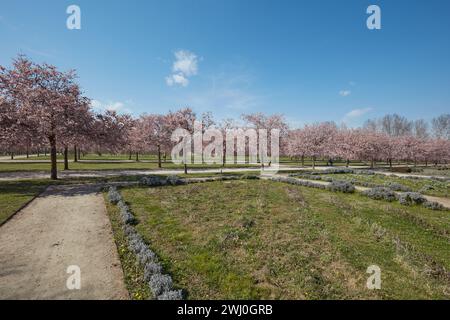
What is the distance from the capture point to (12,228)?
11.0 m

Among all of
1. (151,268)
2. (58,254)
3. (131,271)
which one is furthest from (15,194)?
(151,268)

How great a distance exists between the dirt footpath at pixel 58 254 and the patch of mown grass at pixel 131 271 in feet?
0.61

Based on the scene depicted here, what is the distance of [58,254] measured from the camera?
862 cm

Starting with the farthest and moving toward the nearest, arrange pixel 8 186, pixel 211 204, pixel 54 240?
pixel 8 186 → pixel 211 204 → pixel 54 240

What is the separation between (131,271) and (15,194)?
16.2m

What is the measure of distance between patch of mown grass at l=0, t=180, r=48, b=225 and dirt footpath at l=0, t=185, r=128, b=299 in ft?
2.40

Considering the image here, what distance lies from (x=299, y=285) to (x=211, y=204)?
9.86m

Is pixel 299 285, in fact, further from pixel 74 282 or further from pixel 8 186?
pixel 8 186

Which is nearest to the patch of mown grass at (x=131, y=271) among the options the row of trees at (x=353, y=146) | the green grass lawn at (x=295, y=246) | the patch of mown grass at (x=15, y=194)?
the green grass lawn at (x=295, y=246)

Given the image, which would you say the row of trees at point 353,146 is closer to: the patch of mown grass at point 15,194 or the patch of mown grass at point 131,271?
the patch of mown grass at point 131,271

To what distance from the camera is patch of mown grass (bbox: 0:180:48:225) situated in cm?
1343

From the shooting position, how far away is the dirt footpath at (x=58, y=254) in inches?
255

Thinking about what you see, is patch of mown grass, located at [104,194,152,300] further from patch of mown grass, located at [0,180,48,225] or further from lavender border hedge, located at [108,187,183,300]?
patch of mown grass, located at [0,180,48,225]
